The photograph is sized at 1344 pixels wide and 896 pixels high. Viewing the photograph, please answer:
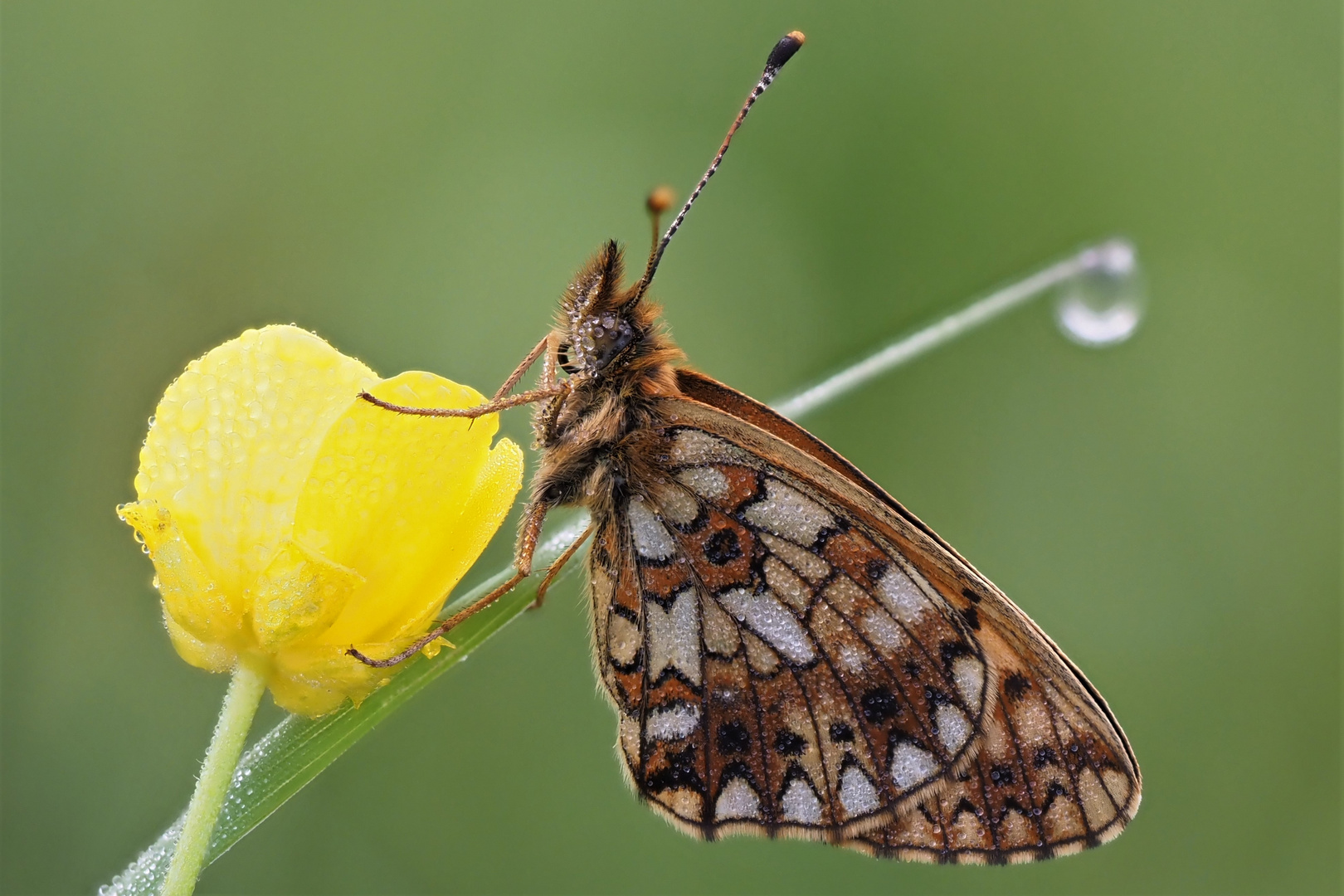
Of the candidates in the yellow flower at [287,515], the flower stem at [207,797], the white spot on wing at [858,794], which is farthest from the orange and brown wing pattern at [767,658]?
the flower stem at [207,797]

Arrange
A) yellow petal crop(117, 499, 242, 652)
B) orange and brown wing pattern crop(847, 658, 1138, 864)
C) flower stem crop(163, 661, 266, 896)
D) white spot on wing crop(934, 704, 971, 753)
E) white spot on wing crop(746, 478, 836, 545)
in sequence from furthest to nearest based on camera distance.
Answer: white spot on wing crop(746, 478, 836, 545), white spot on wing crop(934, 704, 971, 753), orange and brown wing pattern crop(847, 658, 1138, 864), yellow petal crop(117, 499, 242, 652), flower stem crop(163, 661, 266, 896)

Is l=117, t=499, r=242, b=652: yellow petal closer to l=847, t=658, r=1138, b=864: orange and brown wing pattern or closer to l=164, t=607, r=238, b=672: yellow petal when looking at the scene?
l=164, t=607, r=238, b=672: yellow petal

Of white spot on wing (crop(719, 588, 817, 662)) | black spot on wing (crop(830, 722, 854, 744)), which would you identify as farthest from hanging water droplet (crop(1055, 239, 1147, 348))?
black spot on wing (crop(830, 722, 854, 744))

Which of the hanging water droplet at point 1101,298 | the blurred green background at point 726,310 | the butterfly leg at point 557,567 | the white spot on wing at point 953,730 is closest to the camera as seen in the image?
the butterfly leg at point 557,567

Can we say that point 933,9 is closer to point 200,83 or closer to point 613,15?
point 613,15

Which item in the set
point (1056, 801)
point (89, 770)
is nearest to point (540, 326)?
point (89, 770)

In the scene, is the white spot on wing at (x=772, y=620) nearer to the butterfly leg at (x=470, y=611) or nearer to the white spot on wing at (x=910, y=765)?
the white spot on wing at (x=910, y=765)

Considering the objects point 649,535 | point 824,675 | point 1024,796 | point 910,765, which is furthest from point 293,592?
point 1024,796
